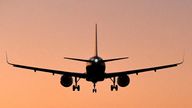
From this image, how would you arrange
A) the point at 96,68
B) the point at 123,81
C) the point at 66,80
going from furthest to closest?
1. the point at 123,81
2. the point at 66,80
3. the point at 96,68

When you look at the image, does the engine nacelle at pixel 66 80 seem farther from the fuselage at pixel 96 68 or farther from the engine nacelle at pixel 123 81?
the fuselage at pixel 96 68

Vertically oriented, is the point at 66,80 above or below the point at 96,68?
below

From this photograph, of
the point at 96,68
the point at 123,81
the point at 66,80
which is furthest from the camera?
the point at 123,81

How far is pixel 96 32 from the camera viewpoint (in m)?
140

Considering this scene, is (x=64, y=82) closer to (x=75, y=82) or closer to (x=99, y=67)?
(x=75, y=82)

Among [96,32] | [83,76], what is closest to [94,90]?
[83,76]

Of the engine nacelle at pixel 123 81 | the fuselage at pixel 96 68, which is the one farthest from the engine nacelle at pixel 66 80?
the fuselage at pixel 96 68

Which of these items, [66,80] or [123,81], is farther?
[123,81]

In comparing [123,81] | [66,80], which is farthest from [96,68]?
[123,81]

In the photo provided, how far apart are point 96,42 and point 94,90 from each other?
11.5 meters

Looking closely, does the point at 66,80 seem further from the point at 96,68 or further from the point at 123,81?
the point at 96,68

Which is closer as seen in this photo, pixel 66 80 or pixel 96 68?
pixel 96 68

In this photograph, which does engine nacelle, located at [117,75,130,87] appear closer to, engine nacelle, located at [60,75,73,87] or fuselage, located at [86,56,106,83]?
engine nacelle, located at [60,75,73,87]

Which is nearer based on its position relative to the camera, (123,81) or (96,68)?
(96,68)
